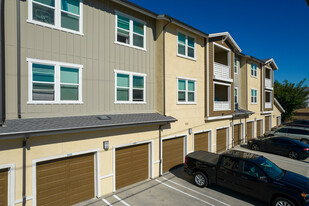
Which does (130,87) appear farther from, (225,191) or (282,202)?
(282,202)

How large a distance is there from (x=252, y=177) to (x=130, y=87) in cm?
694

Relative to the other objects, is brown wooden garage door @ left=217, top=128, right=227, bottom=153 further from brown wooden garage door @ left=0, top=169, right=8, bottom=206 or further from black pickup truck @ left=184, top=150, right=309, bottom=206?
brown wooden garage door @ left=0, top=169, right=8, bottom=206

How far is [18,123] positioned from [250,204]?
9.43m

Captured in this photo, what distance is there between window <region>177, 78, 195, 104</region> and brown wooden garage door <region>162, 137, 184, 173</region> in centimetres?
259

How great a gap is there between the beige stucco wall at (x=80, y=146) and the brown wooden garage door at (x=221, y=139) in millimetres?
7124

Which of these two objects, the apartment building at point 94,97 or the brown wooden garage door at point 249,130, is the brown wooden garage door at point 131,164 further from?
the brown wooden garage door at point 249,130

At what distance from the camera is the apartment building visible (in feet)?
20.5

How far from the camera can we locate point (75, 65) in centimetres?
772

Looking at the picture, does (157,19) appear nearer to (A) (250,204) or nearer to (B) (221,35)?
(B) (221,35)

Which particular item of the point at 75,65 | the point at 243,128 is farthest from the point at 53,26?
the point at 243,128

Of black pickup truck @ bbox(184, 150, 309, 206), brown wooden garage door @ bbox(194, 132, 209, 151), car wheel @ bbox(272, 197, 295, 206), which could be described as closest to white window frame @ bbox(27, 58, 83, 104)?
black pickup truck @ bbox(184, 150, 309, 206)

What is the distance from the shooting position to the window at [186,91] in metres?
11.6

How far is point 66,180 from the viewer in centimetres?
712

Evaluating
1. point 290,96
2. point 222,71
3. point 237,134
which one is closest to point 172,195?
point 222,71
